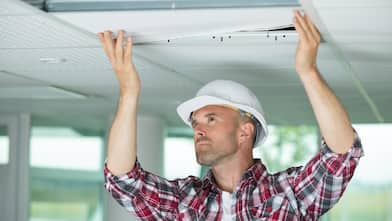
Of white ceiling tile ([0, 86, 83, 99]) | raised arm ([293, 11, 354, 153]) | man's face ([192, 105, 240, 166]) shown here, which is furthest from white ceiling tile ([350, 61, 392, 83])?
white ceiling tile ([0, 86, 83, 99])

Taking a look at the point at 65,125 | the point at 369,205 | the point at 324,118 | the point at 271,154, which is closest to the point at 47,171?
the point at 65,125

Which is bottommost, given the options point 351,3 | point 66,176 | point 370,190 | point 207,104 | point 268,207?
point 268,207

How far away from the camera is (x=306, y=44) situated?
2.85 m

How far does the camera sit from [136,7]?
2701 mm

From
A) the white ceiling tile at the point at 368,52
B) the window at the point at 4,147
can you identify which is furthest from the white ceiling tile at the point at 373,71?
the window at the point at 4,147

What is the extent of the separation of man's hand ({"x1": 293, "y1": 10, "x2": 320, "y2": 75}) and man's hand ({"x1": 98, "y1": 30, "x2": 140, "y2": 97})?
57 cm

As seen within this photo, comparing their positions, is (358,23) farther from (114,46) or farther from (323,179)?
(114,46)

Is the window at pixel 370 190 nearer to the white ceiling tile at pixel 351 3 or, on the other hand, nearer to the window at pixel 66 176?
the window at pixel 66 176

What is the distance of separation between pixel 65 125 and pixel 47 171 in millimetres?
404

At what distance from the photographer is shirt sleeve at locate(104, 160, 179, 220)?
3.25 metres

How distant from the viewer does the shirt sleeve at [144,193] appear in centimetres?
325

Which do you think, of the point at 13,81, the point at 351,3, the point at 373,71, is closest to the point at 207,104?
the point at 351,3

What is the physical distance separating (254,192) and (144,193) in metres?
0.41

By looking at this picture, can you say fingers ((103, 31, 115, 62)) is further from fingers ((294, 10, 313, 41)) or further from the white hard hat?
fingers ((294, 10, 313, 41))
